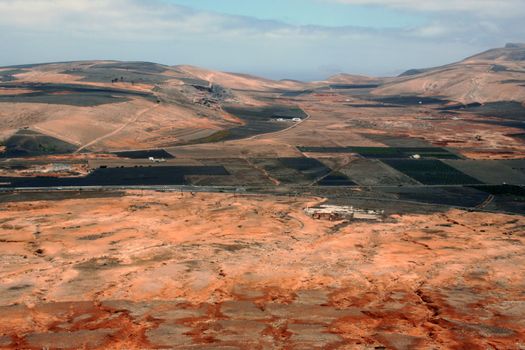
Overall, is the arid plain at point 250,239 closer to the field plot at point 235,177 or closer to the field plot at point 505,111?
the field plot at point 235,177

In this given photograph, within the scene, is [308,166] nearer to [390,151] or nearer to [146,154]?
[390,151]

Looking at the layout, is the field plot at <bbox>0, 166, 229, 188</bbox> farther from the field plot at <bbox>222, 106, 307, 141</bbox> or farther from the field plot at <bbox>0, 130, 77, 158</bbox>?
the field plot at <bbox>222, 106, 307, 141</bbox>

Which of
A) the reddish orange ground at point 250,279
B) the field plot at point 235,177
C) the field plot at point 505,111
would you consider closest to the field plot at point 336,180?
the field plot at point 235,177

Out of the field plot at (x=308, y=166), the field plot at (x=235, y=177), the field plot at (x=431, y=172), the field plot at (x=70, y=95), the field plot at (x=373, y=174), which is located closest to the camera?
the field plot at (x=235, y=177)

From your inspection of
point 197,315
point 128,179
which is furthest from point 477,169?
point 197,315

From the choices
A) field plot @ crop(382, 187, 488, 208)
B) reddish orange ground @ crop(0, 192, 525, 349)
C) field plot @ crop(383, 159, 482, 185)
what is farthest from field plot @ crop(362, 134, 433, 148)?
reddish orange ground @ crop(0, 192, 525, 349)

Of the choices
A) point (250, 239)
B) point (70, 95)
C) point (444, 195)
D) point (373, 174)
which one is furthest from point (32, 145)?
point (444, 195)
